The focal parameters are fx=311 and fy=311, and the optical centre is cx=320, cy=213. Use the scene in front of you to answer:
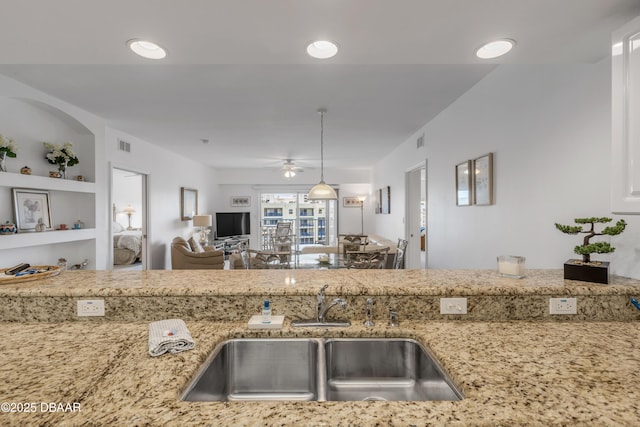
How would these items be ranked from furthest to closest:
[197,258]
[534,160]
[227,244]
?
[227,244] → [197,258] → [534,160]

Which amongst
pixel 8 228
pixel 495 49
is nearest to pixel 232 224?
pixel 8 228

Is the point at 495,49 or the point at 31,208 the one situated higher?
the point at 495,49

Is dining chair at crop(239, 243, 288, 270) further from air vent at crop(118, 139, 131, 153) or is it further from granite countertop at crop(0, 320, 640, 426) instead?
air vent at crop(118, 139, 131, 153)

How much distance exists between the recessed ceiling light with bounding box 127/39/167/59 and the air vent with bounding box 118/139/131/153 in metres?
3.43

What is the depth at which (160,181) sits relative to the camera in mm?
5609

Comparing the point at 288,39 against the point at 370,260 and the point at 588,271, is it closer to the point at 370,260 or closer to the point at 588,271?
the point at 588,271

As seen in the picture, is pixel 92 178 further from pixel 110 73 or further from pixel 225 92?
pixel 225 92

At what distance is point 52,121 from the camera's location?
348 centimetres

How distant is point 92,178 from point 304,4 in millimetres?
3847

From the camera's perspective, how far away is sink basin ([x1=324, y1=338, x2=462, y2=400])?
1226 millimetres

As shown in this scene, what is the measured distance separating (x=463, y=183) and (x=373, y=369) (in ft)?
7.68

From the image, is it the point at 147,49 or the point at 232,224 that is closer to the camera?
the point at 147,49

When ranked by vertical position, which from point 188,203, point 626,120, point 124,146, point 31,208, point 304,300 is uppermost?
point 124,146

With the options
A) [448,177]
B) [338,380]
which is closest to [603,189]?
[338,380]
